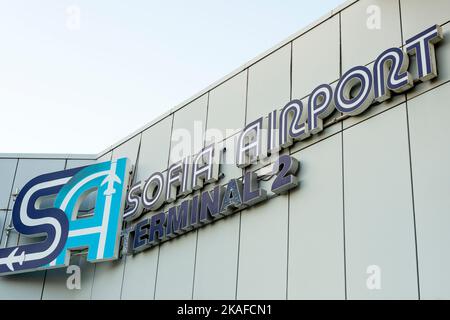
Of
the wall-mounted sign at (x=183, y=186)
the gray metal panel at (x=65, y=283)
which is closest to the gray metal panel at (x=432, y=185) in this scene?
the wall-mounted sign at (x=183, y=186)

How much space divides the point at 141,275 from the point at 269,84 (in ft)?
17.0

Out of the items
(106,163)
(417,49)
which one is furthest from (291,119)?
(106,163)

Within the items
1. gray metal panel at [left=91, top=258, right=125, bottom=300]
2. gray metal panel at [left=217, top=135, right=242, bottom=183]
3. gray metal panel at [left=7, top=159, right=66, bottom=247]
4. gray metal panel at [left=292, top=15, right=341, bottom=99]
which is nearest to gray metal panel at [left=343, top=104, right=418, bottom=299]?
gray metal panel at [left=292, top=15, right=341, bottom=99]

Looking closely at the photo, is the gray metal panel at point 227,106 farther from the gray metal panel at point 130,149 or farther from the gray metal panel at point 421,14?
the gray metal panel at point 421,14

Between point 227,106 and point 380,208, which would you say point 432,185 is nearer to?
point 380,208

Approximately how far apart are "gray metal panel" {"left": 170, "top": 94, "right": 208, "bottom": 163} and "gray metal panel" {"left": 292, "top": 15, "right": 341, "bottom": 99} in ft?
9.69

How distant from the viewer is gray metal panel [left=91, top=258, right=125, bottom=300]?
49.4ft

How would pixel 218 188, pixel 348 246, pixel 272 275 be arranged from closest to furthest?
pixel 348 246 < pixel 272 275 < pixel 218 188

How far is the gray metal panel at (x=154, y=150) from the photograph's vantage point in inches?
620

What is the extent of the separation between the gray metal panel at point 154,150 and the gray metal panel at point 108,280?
7.36ft

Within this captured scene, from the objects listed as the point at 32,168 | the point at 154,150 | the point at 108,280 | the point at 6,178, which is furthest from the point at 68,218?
the point at 6,178

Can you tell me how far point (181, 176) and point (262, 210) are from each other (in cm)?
293

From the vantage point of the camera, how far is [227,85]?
1453cm
